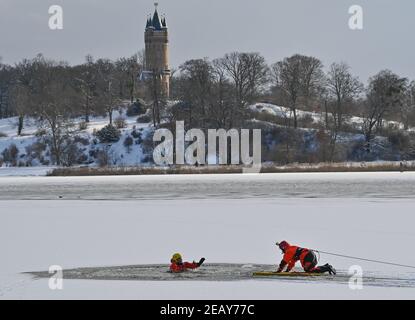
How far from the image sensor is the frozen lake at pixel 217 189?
28.7 metres

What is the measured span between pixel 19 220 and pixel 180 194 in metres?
9.97

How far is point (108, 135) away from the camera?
64000 millimetres

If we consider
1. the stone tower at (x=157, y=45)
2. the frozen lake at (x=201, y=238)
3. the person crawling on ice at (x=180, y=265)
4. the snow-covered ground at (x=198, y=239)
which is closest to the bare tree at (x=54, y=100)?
the stone tower at (x=157, y=45)

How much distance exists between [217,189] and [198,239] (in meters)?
15.9

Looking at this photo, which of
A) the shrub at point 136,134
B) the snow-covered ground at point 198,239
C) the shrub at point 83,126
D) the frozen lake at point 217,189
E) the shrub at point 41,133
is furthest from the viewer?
the shrub at point 83,126

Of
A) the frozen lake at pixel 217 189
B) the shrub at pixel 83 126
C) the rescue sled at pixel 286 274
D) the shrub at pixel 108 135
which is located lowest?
the rescue sled at pixel 286 274

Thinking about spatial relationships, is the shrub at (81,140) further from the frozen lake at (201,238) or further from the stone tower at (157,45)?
the frozen lake at (201,238)

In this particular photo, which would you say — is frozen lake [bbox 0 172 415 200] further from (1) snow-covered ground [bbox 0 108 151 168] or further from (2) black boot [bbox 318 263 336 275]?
(1) snow-covered ground [bbox 0 108 151 168]

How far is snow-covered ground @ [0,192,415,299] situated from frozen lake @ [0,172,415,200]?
325 centimetres

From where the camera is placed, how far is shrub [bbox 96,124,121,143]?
210 feet

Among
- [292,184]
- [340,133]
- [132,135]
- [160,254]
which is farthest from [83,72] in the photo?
[160,254]

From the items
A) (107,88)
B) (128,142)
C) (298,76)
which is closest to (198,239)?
(128,142)

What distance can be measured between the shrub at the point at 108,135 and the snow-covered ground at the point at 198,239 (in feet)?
127

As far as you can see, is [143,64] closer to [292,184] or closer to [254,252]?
[292,184]
